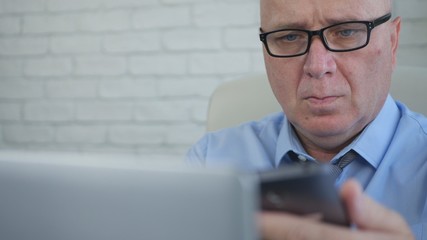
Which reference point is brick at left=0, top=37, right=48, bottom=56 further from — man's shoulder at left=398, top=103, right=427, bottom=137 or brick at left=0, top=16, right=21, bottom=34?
man's shoulder at left=398, top=103, right=427, bottom=137

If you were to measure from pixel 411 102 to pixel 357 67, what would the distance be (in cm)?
24

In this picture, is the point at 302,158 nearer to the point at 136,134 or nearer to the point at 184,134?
the point at 184,134

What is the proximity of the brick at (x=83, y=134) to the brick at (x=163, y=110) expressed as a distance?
146 mm

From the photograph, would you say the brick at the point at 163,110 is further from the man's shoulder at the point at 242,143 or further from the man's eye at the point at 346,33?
the man's eye at the point at 346,33

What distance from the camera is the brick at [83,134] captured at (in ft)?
6.18

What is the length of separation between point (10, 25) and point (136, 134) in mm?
577

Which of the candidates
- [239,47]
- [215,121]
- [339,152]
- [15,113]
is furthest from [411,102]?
[15,113]

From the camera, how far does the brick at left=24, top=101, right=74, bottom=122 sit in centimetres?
192

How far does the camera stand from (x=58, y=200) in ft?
1.44

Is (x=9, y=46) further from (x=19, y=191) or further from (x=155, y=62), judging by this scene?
(x=19, y=191)

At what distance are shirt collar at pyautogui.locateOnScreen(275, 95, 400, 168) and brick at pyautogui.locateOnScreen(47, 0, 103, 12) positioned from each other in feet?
3.12

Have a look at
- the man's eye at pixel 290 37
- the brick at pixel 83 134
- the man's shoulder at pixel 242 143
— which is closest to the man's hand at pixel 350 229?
the man's eye at pixel 290 37

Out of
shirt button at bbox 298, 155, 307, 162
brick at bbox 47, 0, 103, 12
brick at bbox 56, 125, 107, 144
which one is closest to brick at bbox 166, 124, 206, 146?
brick at bbox 56, 125, 107, 144

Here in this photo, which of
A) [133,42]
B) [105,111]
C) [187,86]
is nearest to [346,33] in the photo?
[187,86]
